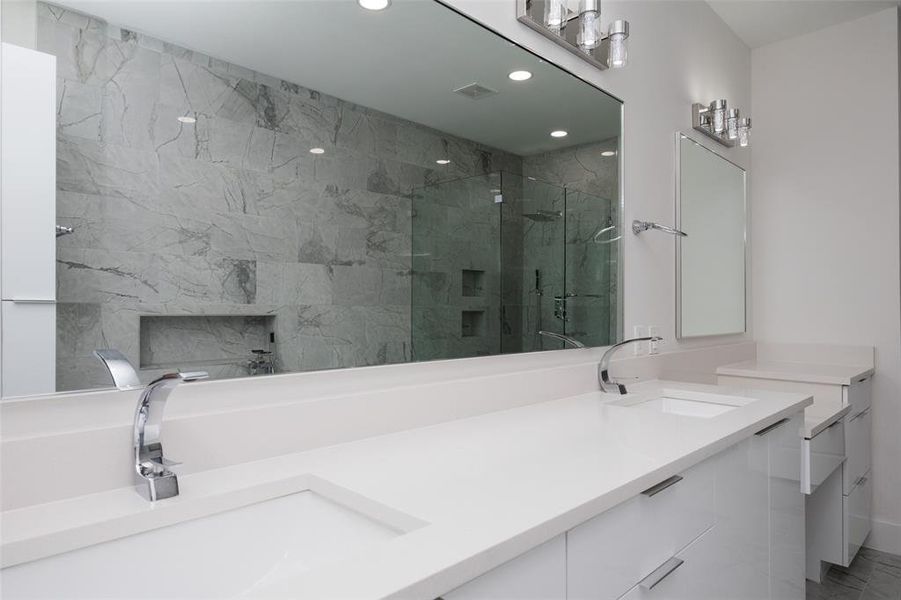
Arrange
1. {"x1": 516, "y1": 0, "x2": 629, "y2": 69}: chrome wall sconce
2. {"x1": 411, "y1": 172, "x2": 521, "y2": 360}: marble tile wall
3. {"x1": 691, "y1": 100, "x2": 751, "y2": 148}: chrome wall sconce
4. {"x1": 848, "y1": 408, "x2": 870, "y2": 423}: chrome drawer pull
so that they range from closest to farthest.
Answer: {"x1": 411, "y1": 172, "x2": 521, "y2": 360}: marble tile wall < {"x1": 516, "y1": 0, "x2": 629, "y2": 69}: chrome wall sconce < {"x1": 848, "y1": 408, "x2": 870, "y2": 423}: chrome drawer pull < {"x1": 691, "y1": 100, "x2": 751, "y2": 148}: chrome wall sconce

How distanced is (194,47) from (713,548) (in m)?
1.51

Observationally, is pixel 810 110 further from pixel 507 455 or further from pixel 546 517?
pixel 546 517

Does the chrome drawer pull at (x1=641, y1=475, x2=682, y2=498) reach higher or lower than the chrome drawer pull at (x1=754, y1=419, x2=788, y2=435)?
higher

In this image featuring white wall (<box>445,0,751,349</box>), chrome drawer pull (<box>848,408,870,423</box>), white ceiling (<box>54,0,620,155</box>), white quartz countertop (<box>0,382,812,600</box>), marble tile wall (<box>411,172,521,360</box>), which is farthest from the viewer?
chrome drawer pull (<box>848,408,870,423</box>)

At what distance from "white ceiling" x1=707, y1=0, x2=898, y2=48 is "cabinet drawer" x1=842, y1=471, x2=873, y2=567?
93.1 inches

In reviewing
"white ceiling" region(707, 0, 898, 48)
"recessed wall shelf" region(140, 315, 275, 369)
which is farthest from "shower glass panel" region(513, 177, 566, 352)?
"white ceiling" region(707, 0, 898, 48)

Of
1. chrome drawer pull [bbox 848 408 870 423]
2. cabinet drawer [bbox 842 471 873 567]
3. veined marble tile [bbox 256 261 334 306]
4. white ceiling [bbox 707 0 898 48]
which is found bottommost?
cabinet drawer [bbox 842 471 873 567]

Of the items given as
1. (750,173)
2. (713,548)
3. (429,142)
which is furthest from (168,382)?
(750,173)

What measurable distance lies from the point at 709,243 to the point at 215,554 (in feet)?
8.89

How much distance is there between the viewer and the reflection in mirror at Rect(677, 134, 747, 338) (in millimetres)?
2645

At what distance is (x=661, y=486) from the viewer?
3.53 ft

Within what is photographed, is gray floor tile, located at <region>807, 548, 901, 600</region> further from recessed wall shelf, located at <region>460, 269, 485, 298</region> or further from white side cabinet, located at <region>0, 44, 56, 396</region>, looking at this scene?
white side cabinet, located at <region>0, 44, 56, 396</region>

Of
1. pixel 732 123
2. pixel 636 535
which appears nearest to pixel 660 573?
pixel 636 535

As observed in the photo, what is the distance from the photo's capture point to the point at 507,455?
1.15 metres
